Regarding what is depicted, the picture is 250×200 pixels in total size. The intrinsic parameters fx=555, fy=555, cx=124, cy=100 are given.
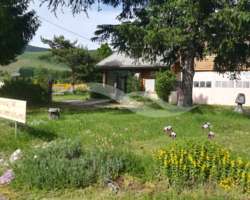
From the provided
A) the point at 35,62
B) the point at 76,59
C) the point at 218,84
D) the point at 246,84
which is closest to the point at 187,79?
the point at 246,84

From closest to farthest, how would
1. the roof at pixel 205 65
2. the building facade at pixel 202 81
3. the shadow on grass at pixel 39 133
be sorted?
1. the shadow on grass at pixel 39 133
2. the building facade at pixel 202 81
3. the roof at pixel 205 65

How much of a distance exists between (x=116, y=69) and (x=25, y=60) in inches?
1071

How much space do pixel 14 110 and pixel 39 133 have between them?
148cm

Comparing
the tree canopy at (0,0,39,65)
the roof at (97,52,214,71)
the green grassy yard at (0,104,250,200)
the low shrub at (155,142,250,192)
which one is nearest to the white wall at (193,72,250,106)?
the roof at (97,52,214,71)

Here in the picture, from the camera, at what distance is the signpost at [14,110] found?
13.4 m

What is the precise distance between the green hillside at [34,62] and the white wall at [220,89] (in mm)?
22412

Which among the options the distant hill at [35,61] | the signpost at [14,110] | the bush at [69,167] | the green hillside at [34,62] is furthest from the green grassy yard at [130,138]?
the green hillside at [34,62]

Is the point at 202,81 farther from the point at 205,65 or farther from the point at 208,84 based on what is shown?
the point at 205,65

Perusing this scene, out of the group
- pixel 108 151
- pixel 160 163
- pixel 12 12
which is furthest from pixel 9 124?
pixel 12 12

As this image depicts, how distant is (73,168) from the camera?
8.52 meters

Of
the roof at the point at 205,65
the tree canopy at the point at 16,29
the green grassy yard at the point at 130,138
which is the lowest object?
the green grassy yard at the point at 130,138

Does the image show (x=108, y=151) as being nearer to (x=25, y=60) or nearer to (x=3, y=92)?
(x=3, y=92)

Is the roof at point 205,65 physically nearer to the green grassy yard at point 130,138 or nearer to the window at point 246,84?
the window at point 246,84

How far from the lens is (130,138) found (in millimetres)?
15375
